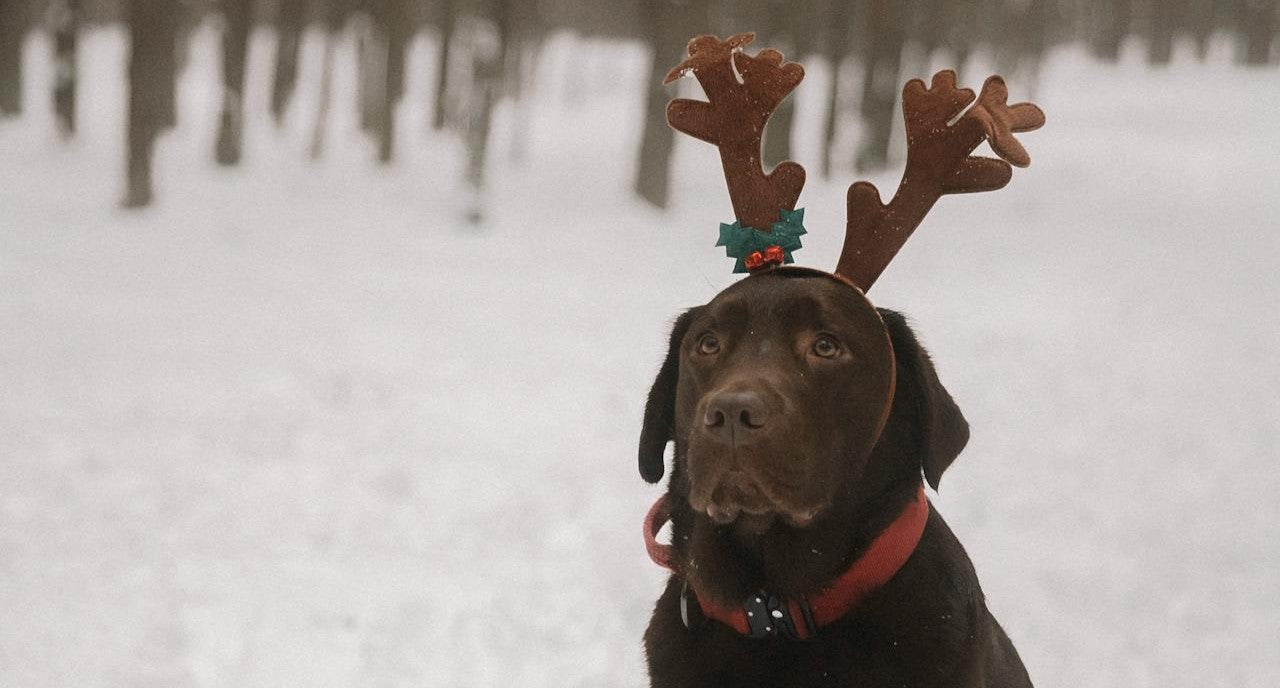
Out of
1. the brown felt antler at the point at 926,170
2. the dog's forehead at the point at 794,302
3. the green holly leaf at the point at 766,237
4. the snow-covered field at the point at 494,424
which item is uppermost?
the brown felt antler at the point at 926,170

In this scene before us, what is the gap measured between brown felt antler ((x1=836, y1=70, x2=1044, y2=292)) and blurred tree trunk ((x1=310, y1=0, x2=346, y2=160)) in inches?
819

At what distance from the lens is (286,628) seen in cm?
515

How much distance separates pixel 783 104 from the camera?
60.2 feet

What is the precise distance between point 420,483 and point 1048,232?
1110cm

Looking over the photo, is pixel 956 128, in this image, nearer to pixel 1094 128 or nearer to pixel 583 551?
pixel 583 551

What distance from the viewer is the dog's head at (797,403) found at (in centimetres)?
286

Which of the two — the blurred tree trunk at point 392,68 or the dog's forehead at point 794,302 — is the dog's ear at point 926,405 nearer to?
the dog's forehead at point 794,302

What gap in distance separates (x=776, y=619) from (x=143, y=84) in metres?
13.7

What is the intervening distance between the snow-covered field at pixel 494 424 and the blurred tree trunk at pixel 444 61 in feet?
19.3

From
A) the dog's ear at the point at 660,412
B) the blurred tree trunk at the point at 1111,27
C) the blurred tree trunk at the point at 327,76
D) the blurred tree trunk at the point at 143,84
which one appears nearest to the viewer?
the dog's ear at the point at 660,412

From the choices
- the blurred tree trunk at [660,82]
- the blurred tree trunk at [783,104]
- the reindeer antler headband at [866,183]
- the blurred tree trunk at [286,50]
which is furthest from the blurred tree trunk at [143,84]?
the reindeer antler headband at [866,183]

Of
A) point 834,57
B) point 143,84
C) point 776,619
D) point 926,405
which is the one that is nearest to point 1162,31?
point 834,57

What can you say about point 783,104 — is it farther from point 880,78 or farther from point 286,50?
point 286,50

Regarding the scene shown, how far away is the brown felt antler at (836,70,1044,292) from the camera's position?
10.9 feet
